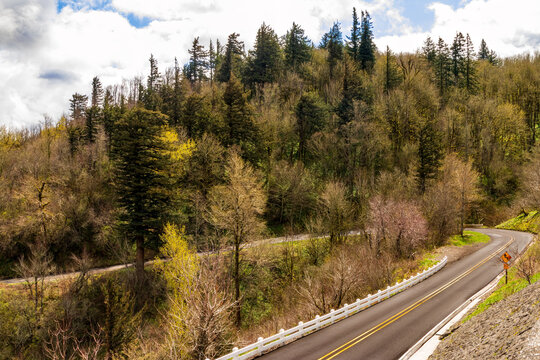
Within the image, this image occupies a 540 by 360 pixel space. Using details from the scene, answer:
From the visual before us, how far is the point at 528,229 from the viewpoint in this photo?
43094 mm

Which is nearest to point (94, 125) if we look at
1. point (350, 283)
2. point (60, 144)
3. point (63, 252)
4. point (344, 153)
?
point (60, 144)

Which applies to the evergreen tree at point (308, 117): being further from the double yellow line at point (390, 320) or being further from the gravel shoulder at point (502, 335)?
the gravel shoulder at point (502, 335)

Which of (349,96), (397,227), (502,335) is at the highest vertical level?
(349,96)

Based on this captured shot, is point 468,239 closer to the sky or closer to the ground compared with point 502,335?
closer to the ground

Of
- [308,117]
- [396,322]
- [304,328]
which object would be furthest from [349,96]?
[304,328]

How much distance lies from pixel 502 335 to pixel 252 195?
808 inches

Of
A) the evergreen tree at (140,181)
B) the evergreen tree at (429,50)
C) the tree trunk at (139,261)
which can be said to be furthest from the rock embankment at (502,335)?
the evergreen tree at (429,50)

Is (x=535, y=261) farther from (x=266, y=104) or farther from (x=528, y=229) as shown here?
(x=266, y=104)

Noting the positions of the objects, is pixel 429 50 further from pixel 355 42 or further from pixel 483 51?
pixel 483 51

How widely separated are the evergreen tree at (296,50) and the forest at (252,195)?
0.35 meters

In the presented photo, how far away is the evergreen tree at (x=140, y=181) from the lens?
29.3 meters

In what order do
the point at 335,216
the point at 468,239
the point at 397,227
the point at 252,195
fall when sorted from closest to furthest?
the point at 252,195 < the point at 397,227 < the point at 335,216 < the point at 468,239

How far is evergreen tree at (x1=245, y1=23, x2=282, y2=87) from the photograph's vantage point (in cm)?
6975

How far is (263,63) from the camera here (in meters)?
71.0
